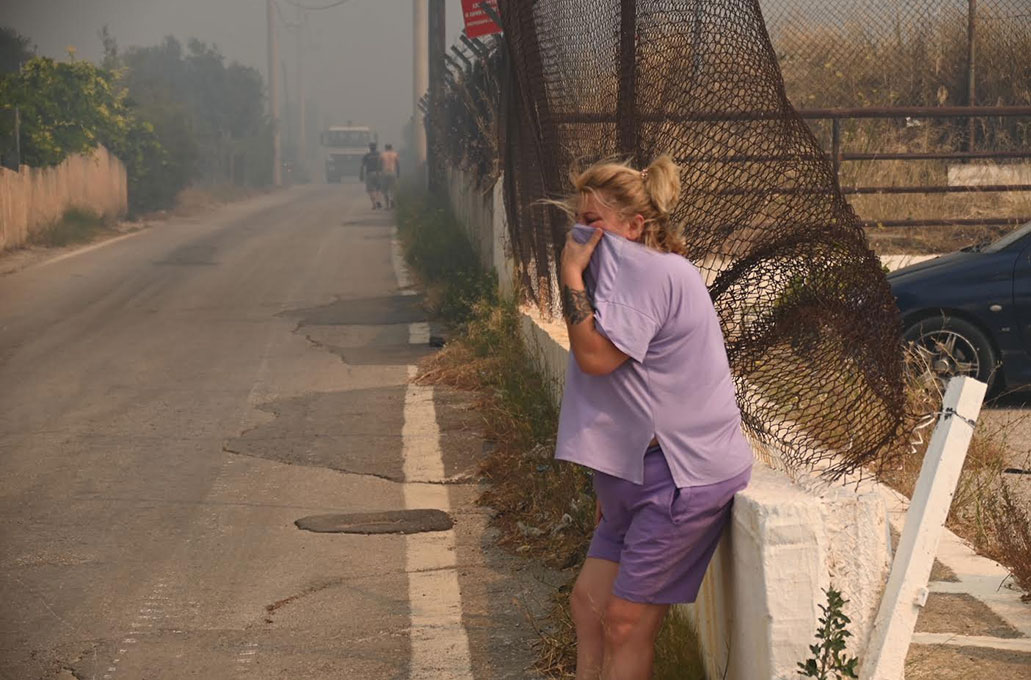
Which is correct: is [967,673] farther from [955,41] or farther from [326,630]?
[955,41]

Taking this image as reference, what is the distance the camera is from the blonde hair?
3.50 metres

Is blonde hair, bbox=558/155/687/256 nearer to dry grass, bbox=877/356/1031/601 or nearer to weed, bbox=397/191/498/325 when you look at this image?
dry grass, bbox=877/356/1031/601

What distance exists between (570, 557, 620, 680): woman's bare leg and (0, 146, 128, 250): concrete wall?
1831 centimetres

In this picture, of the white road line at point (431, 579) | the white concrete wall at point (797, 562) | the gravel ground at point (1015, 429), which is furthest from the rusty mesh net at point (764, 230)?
the gravel ground at point (1015, 429)

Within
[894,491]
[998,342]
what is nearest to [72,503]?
[894,491]

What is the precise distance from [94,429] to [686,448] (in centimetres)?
588

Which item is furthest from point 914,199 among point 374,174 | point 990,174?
point 374,174

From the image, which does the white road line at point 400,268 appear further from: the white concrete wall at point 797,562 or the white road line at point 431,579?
the white concrete wall at point 797,562

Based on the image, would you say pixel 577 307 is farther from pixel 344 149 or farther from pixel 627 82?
pixel 344 149

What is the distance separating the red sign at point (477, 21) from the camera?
41.4 feet

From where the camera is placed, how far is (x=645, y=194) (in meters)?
3.52

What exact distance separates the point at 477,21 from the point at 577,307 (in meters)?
10.7

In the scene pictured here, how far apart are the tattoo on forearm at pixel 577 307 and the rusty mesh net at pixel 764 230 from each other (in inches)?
32.0

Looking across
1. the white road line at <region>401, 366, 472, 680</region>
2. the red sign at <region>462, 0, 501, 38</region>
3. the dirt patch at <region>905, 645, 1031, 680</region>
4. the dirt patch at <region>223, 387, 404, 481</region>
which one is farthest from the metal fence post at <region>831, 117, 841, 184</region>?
the dirt patch at <region>905, 645, 1031, 680</region>
